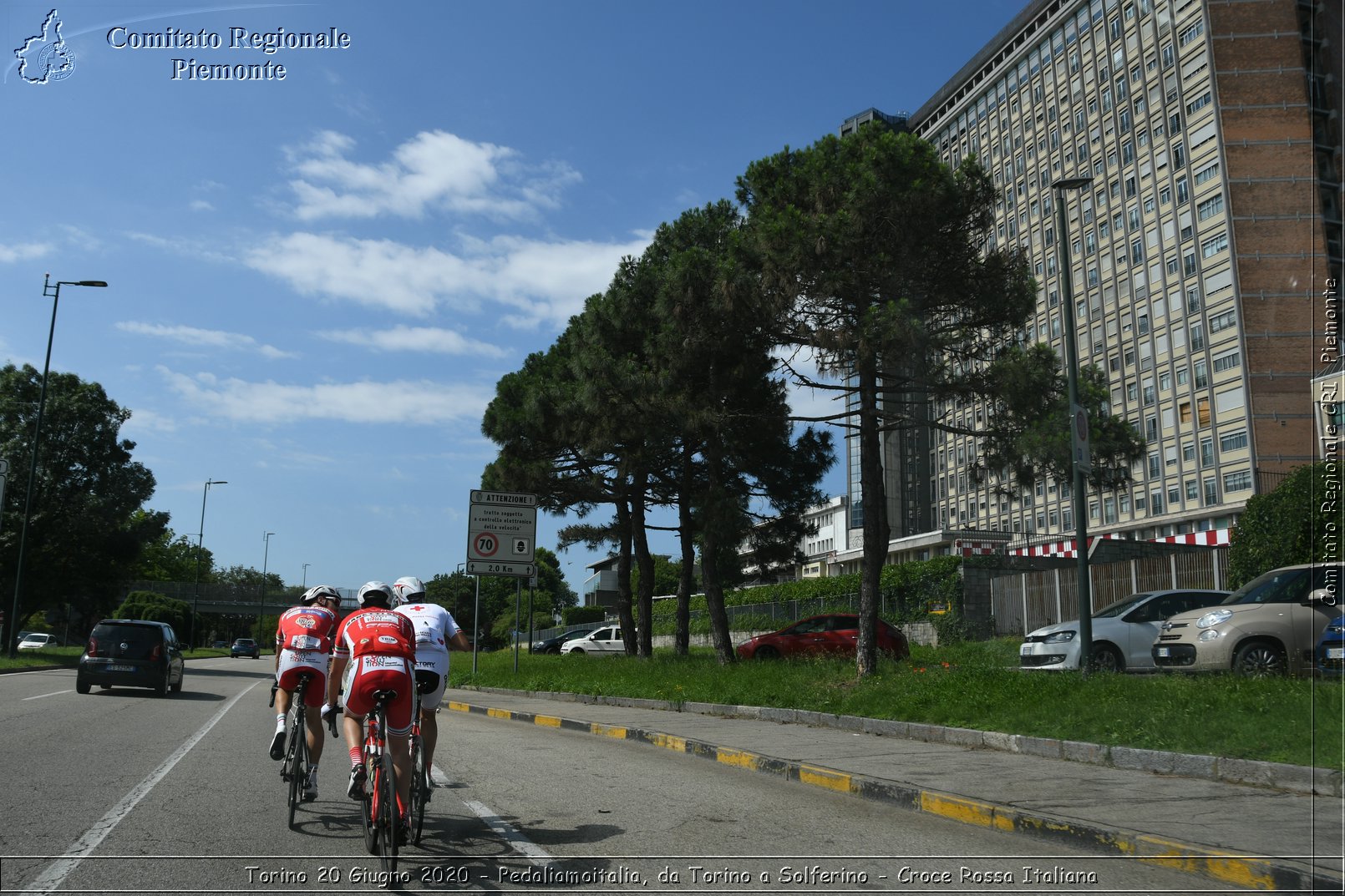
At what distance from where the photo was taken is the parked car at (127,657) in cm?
2009

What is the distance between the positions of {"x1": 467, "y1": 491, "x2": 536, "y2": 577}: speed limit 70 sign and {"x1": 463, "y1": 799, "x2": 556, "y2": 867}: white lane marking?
61.8 feet

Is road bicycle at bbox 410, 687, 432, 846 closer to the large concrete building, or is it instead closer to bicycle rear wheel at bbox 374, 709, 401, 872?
bicycle rear wheel at bbox 374, 709, 401, 872

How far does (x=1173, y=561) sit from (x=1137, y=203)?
54819 millimetres

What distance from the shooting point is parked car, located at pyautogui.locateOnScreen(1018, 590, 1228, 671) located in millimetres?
15828

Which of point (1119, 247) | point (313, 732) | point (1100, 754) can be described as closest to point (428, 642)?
point (313, 732)

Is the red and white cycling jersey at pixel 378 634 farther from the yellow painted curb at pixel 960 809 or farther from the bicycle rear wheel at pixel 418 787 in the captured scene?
the yellow painted curb at pixel 960 809

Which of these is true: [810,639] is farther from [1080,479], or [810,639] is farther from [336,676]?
[336,676]

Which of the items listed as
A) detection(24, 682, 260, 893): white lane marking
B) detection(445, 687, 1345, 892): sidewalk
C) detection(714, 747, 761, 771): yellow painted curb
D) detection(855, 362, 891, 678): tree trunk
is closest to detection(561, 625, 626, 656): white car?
detection(855, 362, 891, 678): tree trunk

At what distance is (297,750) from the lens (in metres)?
6.96

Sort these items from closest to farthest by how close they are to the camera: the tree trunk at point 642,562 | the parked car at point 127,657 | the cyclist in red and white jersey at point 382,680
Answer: the cyclist in red and white jersey at point 382,680, the parked car at point 127,657, the tree trunk at point 642,562

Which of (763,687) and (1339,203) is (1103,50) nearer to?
(763,687)

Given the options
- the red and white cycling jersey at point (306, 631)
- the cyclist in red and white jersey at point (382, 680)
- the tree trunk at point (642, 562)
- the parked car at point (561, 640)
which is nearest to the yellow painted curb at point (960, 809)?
the cyclist in red and white jersey at point (382, 680)

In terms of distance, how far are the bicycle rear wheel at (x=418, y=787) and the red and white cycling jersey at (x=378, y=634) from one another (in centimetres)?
62

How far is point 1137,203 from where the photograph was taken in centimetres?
7038
